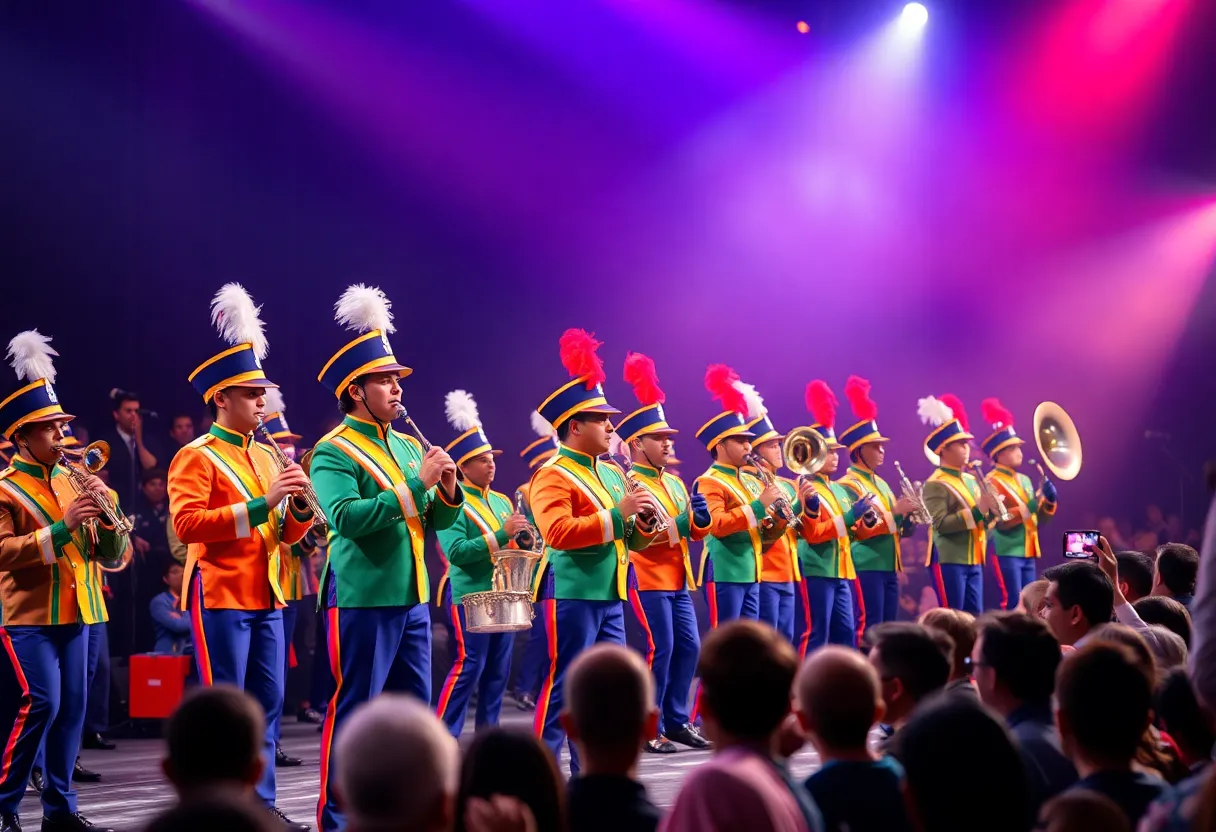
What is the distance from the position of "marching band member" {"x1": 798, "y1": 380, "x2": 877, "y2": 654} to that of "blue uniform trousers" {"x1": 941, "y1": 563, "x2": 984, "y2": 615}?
1.23m

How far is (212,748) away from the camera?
257cm

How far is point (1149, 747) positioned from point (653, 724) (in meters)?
1.59

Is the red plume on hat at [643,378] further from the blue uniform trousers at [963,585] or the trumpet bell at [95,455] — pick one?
the blue uniform trousers at [963,585]

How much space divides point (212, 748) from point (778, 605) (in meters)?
7.78

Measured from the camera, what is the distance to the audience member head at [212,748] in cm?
257

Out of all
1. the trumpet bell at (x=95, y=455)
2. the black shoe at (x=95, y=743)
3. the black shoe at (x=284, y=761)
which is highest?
the trumpet bell at (x=95, y=455)

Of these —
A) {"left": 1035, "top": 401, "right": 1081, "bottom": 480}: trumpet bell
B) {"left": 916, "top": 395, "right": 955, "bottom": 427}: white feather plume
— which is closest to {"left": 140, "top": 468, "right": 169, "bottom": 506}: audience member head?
{"left": 916, "top": 395, "right": 955, "bottom": 427}: white feather plume

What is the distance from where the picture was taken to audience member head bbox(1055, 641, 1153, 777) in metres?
3.03

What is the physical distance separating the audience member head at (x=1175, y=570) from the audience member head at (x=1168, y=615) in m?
0.64

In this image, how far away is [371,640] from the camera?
5254 mm

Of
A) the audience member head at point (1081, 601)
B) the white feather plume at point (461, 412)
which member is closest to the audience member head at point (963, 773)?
the audience member head at point (1081, 601)

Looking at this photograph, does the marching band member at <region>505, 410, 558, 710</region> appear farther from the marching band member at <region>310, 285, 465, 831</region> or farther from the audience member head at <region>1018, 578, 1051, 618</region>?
the audience member head at <region>1018, 578, 1051, 618</region>

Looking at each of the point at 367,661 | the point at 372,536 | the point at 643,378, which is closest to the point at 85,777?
the point at 367,661

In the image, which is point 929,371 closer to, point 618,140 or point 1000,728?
point 618,140
